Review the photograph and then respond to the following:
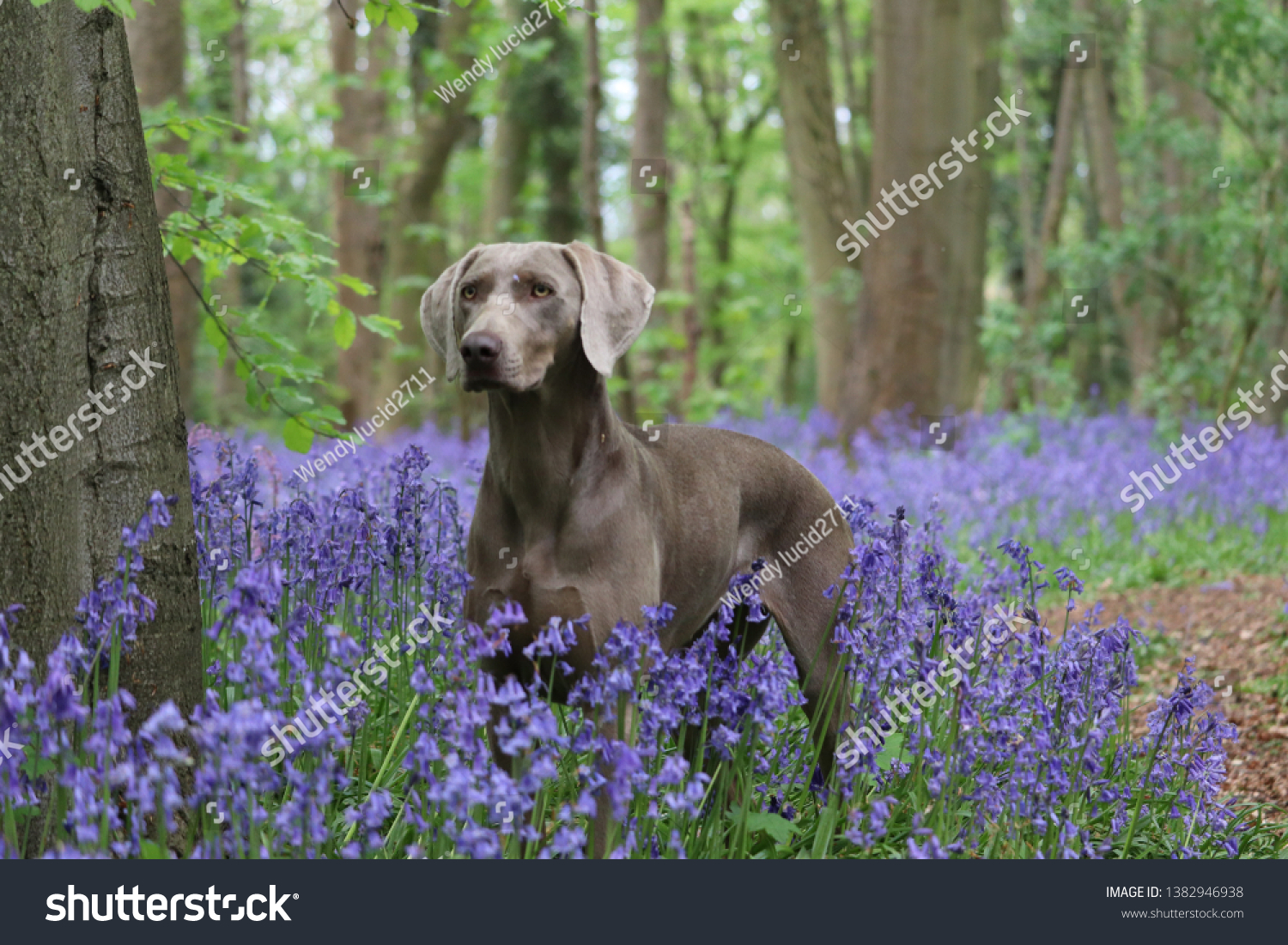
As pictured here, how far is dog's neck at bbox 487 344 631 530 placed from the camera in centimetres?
338

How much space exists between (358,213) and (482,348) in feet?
39.7

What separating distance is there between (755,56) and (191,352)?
11.2m

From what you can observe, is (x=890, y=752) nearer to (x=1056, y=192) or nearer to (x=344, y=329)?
(x=344, y=329)

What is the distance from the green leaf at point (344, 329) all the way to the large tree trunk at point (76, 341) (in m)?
1.30

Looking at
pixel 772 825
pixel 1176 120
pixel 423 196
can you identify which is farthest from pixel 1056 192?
pixel 772 825

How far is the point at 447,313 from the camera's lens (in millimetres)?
3514

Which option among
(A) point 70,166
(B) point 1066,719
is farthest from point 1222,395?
(A) point 70,166

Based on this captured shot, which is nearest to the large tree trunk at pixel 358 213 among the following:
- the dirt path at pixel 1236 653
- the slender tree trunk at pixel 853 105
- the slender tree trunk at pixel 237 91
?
the slender tree trunk at pixel 237 91

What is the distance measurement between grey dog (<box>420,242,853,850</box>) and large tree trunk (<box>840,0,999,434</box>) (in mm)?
7867

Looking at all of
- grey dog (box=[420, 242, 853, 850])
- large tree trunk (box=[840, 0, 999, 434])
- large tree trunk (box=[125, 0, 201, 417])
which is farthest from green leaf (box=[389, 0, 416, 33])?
large tree trunk (box=[840, 0, 999, 434])

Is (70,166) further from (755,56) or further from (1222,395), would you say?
(755,56)

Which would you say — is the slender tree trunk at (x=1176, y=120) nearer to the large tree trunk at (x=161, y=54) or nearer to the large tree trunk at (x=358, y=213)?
the large tree trunk at (x=358, y=213)

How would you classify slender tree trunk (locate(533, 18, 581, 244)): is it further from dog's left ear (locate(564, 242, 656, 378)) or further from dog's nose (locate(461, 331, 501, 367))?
dog's nose (locate(461, 331, 501, 367))

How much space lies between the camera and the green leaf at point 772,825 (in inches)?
124
